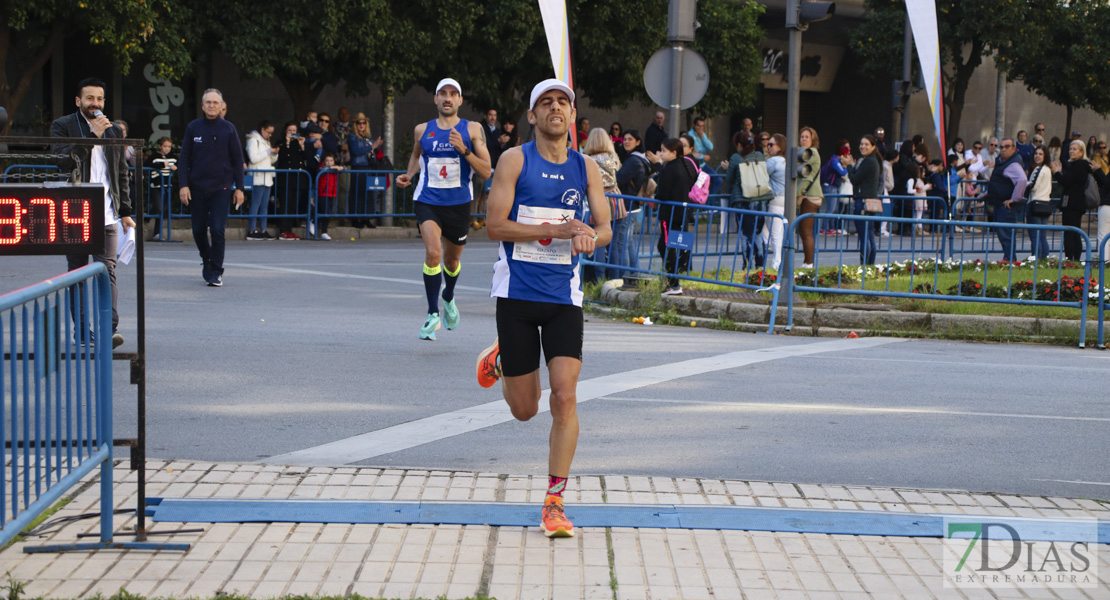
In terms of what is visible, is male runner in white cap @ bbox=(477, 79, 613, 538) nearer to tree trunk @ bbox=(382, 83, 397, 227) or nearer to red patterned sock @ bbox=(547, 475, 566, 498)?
red patterned sock @ bbox=(547, 475, 566, 498)

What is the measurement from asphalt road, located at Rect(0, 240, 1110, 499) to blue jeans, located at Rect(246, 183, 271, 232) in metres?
7.08

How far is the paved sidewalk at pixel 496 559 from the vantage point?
4625 mm

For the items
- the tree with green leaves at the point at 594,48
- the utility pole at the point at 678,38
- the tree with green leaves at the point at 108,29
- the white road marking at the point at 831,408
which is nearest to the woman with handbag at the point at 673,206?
the utility pole at the point at 678,38

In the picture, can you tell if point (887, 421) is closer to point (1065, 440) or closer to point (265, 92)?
point (1065, 440)

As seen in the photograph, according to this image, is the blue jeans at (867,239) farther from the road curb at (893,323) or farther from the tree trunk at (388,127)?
the tree trunk at (388,127)

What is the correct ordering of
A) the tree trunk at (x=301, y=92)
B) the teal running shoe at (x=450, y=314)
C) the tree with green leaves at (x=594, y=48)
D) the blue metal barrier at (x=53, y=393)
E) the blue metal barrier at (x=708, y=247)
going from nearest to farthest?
the blue metal barrier at (x=53, y=393)
the teal running shoe at (x=450, y=314)
the blue metal barrier at (x=708, y=247)
the tree with green leaves at (x=594, y=48)
the tree trunk at (x=301, y=92)

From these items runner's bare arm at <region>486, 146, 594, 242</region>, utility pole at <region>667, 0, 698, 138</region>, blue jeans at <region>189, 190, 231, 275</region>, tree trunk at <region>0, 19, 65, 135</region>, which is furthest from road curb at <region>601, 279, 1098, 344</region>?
tree trunk at <region>0, 19, 65, 135</region>

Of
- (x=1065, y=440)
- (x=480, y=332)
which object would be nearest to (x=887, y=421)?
(x=1065, y=440)

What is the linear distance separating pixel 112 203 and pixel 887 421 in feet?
17.2

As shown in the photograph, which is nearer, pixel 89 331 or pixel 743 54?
pixel 89 331

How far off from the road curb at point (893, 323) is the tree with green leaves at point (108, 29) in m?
11.3

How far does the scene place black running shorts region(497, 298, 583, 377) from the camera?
18.0 feet

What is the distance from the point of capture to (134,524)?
5.27 m

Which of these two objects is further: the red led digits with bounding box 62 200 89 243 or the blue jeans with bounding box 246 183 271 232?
the blue jeans with bounding box 246 183 271 232
